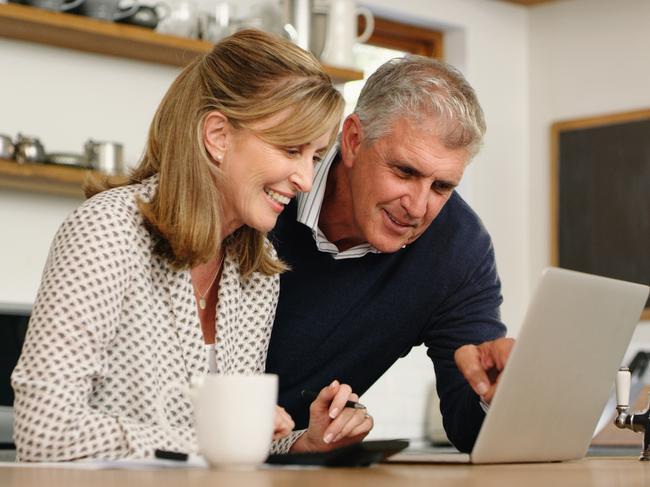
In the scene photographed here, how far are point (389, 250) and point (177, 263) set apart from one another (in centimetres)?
52

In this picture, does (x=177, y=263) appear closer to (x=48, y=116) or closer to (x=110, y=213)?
(x=110, y=213)

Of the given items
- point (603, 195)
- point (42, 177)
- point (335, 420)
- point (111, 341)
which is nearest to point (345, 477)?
point (335, 420)

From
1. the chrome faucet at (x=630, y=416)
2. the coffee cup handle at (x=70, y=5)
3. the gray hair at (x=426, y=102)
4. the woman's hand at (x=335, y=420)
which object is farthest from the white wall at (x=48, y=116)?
the chrome faucet at (x=630, y=416)

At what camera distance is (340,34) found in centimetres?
393

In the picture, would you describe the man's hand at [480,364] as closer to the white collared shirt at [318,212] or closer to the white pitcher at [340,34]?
the white collared shirt at [318,212]

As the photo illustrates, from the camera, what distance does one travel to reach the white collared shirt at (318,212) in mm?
2193

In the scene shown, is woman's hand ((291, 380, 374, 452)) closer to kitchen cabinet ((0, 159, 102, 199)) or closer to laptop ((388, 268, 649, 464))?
laptop ((388, 268, 649, 464))

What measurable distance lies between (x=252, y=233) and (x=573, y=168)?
10.4 feet

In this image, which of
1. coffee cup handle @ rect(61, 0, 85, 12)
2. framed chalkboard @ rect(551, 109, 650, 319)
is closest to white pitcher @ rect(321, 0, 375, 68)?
coffee cup handle @ rect(61, 0, 85, 12)

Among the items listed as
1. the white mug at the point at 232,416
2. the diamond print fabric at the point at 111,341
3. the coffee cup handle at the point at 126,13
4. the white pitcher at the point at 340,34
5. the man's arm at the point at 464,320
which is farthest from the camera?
the white pitcher at the point at 340,34

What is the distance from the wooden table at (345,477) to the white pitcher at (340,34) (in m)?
2.59

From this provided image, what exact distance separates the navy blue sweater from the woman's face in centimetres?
39

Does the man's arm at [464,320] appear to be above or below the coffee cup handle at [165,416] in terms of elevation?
above

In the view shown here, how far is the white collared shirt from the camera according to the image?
219 centimetres
